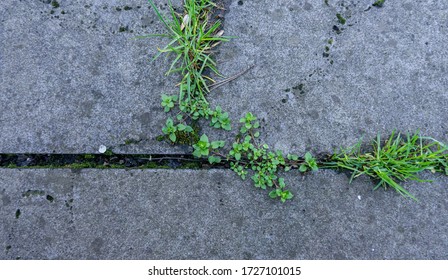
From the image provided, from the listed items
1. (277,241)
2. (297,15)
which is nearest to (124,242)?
(277,241)

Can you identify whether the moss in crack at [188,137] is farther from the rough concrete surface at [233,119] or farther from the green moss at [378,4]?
the green moss at [378,4]

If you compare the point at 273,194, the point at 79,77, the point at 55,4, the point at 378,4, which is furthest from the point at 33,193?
the point at 378,4

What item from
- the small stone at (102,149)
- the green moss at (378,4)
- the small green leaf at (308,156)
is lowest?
the small stone at (102,149)

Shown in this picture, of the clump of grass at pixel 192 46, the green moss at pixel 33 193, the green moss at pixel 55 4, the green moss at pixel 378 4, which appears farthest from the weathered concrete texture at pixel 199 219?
the green moss at pixel 378 4

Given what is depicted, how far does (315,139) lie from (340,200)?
0.35m

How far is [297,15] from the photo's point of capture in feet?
7.00

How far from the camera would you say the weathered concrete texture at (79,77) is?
1.95 meters

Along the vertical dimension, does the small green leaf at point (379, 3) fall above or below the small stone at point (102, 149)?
above

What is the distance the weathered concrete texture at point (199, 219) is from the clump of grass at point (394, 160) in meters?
0.10

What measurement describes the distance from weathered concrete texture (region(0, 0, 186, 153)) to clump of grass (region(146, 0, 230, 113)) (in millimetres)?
68

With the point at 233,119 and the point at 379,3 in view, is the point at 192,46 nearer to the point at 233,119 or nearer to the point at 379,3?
the point at 233,119

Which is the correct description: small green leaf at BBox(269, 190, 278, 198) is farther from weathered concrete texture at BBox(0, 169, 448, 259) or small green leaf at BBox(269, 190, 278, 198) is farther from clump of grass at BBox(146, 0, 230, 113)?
clump of grass at BBox(146, 0, 230, 113)

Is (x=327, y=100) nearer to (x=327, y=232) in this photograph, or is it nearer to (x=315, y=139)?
(x=315, y=139)

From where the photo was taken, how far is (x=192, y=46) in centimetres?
203
